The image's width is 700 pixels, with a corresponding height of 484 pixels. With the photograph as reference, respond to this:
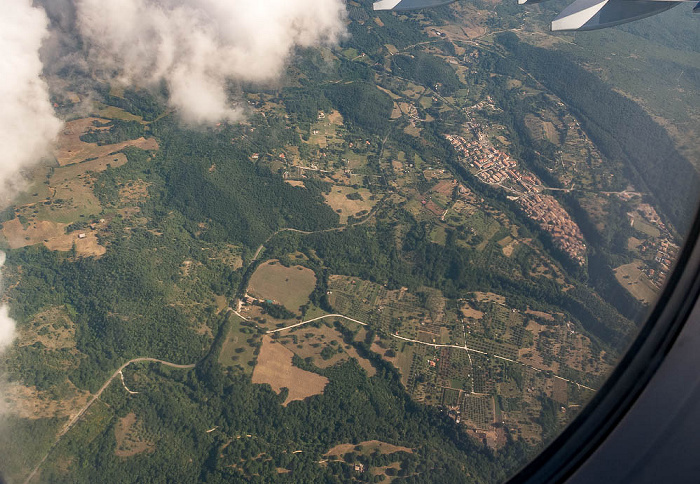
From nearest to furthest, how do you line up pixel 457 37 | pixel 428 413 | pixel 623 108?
pixel 428 413 < pixel 623 108 < pixel 457 37

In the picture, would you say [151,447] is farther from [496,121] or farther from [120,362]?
[496,121]

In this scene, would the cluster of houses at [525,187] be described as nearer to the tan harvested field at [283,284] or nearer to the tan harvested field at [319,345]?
the tan harvested field at [319,345]

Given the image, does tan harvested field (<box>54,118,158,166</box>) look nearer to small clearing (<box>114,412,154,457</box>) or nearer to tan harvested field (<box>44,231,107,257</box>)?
tan harvested field (<box>44,231,107,257</box>)

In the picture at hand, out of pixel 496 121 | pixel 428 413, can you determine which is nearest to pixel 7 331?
pixel 428 413

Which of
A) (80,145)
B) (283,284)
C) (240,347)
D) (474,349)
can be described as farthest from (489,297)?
(80,145)

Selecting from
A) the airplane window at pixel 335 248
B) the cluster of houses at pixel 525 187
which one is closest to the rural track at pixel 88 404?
the airplane window at pixel 335 248

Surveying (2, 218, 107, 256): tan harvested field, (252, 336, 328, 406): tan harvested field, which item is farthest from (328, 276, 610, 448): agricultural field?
(2, 218, 107, 256): tan harvested field
